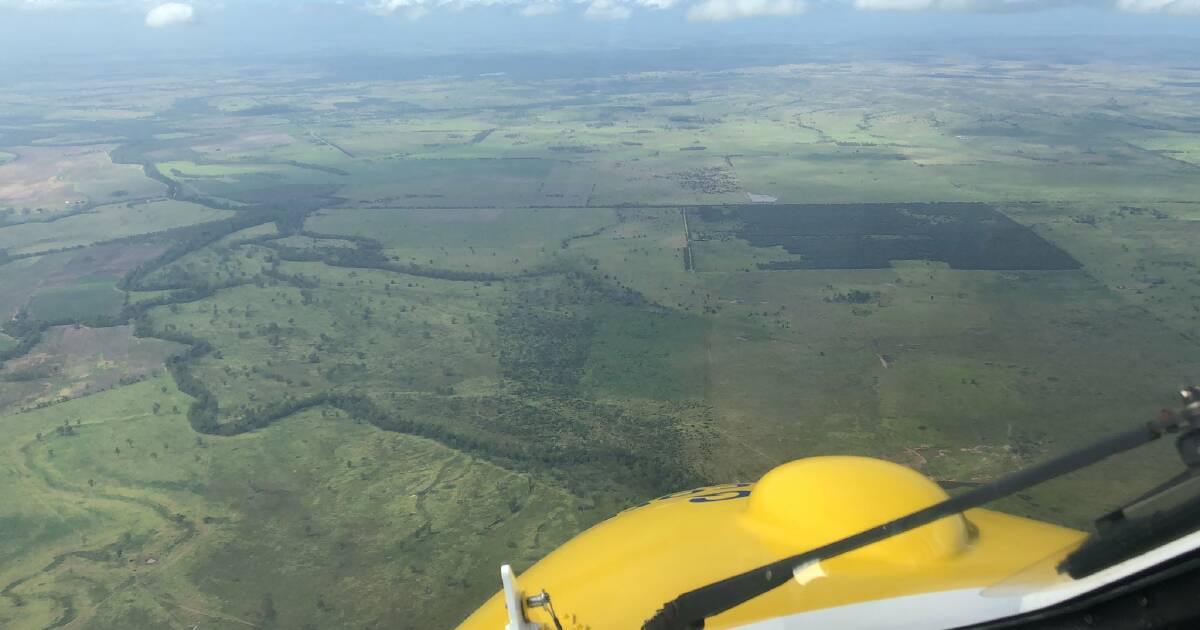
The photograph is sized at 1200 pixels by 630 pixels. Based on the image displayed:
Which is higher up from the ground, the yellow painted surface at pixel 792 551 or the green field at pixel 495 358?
the yellow painted surface at pixel 792 551

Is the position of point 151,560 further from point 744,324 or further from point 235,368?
point 744,324

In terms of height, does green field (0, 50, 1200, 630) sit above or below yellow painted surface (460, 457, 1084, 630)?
below

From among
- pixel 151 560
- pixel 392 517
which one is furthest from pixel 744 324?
pixel 151 560

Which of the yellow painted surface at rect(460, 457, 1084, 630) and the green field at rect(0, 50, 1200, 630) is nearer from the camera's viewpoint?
the yellow painted surface at rect(460, 457, 1084, 630)

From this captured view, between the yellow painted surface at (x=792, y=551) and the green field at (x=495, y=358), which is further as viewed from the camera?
the green field at (x=495, y=358)

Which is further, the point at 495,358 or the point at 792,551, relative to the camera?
the point at 495,358
